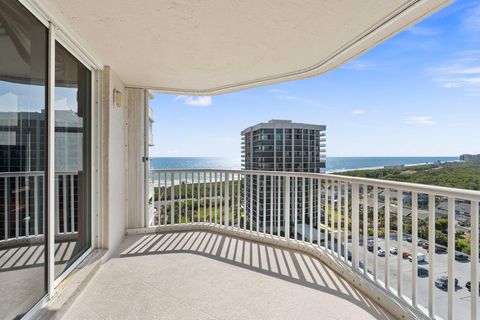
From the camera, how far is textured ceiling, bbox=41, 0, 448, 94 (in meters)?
1.76

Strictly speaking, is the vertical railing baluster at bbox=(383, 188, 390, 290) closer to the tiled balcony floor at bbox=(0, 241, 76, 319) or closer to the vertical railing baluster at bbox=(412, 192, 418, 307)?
the vertical railing baluster at bbox=(412, 192, 418, 307)

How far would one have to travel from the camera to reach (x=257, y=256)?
2.99m

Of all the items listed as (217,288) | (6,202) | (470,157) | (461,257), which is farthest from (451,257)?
(6,202)

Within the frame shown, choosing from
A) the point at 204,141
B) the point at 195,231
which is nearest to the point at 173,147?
the point at 204,141

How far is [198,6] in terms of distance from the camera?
175 centimetres

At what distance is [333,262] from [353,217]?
2.11 feet

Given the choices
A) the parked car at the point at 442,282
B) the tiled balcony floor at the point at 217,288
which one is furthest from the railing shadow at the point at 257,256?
the parked car at the point at 442,282

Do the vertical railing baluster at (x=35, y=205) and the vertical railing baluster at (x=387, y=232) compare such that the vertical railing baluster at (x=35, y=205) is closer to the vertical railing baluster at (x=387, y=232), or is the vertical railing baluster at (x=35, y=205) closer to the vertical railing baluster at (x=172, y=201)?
the vertical railing baluster at (x=172, y=201)

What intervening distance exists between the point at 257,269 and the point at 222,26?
2.37 metres

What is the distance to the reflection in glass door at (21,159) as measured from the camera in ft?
4.45

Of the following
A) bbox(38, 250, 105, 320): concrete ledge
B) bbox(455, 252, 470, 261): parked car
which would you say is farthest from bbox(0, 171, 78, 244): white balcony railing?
bbox(455, 252, 470, 261): parked car

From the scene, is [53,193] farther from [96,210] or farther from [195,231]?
[195,231]

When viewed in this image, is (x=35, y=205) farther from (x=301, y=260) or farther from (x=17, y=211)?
(x=301, y=260)

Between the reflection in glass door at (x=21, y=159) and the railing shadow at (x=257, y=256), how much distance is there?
56.2 inches
